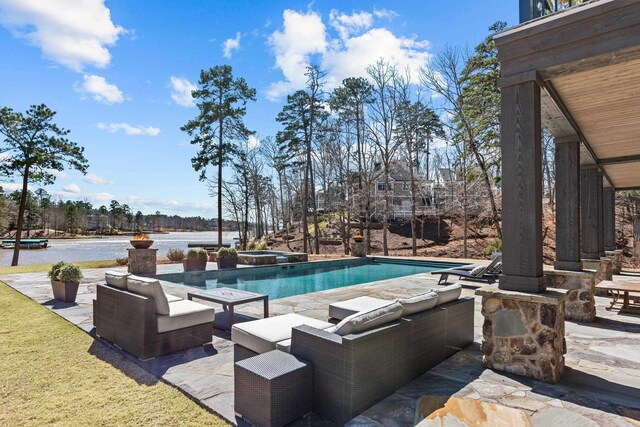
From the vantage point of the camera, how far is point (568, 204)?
5266 mm

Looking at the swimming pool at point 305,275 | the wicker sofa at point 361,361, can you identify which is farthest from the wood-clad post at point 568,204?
the swimming pool at point 305,275

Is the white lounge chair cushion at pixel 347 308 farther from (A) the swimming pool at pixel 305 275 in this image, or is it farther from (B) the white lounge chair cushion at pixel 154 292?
(A) the swimming pool at pixel 305 275

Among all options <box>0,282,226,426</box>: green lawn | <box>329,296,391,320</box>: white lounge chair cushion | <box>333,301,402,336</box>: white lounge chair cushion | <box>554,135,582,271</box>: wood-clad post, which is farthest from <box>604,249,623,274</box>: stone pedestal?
<box>0,282,226,426</box>: green lawn

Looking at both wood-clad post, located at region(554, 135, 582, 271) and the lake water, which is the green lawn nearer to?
wood-clad post, located at region(554, 135, 582, 271)

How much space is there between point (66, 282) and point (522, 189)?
7409 millimetres

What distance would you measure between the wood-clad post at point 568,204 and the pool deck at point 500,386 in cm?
107

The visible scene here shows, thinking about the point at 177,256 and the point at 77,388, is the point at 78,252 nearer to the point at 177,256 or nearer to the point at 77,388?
the point at 177,256

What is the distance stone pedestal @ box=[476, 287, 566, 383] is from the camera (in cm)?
312

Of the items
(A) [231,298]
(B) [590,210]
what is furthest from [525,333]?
(B) [590,210]

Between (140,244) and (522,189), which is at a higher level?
(522,189)

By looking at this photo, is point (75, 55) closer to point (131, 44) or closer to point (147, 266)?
point (131, 44)

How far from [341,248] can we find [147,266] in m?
16.4

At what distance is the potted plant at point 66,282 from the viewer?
6273 millimetres

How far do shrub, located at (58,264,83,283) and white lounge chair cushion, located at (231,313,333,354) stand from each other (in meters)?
4.75
